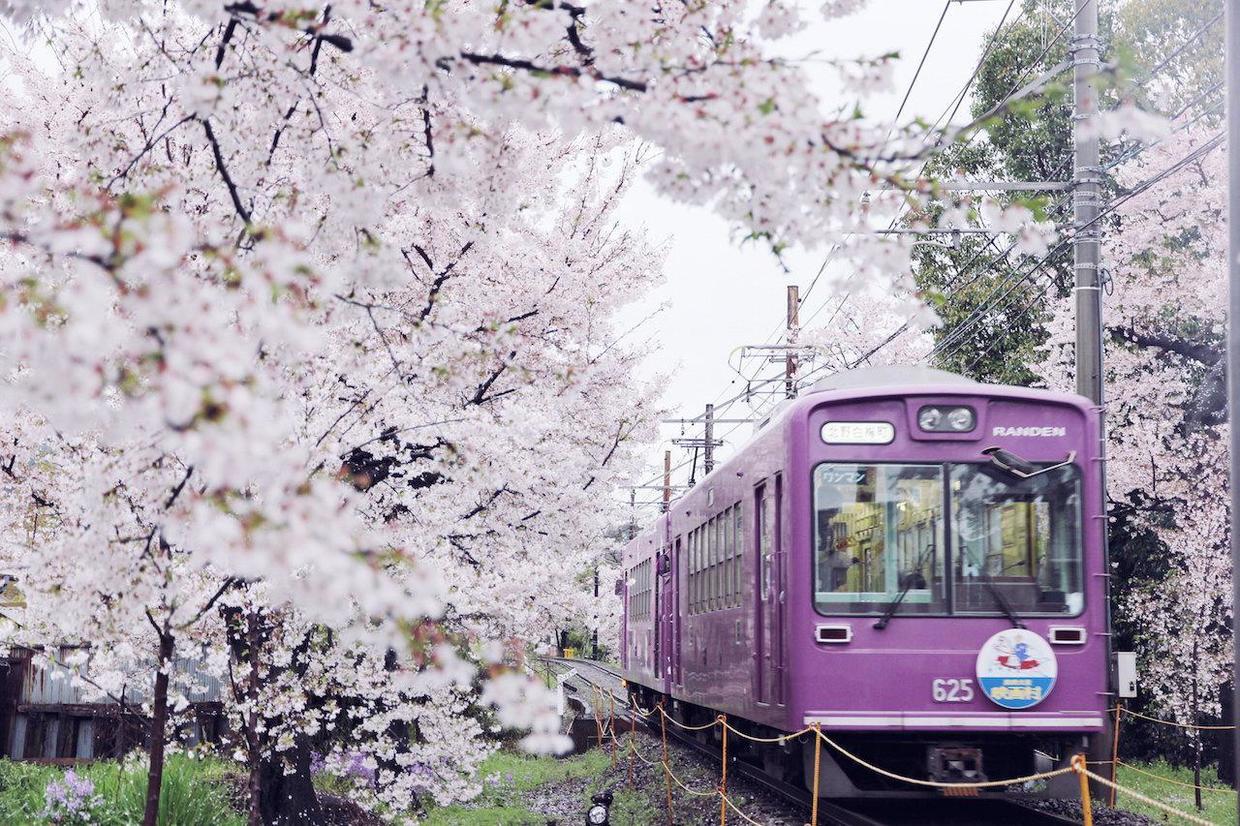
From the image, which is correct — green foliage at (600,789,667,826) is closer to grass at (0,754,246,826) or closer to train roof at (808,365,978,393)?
grass at (0,754,246,826)

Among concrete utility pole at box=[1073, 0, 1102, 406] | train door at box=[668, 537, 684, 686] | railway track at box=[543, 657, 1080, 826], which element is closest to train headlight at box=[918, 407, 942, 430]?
railway track at box=[543, 657, 1080, 826]

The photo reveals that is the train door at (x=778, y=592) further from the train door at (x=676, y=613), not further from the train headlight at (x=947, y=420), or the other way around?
the train door at (x=676, y=613)

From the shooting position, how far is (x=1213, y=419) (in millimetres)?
16859

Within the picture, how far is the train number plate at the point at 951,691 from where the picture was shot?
26.9ft

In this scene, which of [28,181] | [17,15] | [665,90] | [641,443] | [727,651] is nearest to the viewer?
[28,181]

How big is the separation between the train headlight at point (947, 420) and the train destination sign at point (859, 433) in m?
0.21

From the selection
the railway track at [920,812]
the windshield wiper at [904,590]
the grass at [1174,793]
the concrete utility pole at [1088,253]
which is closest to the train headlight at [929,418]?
the windshield wiper at [904,590]

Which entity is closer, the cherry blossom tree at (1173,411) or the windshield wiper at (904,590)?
the windshield wiper at (904,590)

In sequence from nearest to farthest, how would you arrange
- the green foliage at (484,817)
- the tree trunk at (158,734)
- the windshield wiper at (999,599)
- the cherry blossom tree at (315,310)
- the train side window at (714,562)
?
1. the cherry blossom tree at (315,310)
2. the tree trunk at (158,734)
3. the windshield wiper at (999,599)
4. the train side window at (714,562)
5. the green foliage at (484,817)

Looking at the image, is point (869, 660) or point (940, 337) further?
point (940, 337)

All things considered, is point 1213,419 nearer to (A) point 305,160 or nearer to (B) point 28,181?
(A) point 305,160

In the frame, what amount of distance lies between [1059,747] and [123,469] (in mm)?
6223

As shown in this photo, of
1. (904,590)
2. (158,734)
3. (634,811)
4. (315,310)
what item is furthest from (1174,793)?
(315,310)

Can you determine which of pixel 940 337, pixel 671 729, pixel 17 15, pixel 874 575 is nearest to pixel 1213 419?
pixel 940 337
